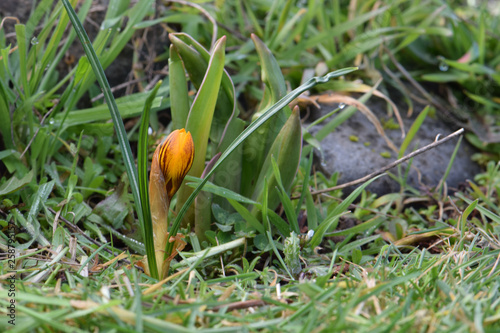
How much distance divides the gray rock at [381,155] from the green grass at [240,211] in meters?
0.10

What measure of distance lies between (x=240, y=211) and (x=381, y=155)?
103cm

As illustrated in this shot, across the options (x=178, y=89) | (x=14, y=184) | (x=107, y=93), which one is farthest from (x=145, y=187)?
(x=14, y=184)

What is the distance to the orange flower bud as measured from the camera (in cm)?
120

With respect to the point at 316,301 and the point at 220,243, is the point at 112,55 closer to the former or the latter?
the point at 220,243

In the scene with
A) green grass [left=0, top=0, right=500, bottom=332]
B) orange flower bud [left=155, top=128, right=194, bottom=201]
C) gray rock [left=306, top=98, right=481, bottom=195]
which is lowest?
gray rock [left=306, top=98, right=481, bottom=195]

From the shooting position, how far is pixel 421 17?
9.31 feet

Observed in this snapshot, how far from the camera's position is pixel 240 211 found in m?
1.39

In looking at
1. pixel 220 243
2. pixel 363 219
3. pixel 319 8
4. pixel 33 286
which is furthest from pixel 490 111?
pixel 33 286

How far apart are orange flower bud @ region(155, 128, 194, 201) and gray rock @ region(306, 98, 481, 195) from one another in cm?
82

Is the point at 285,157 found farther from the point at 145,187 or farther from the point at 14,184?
the point at 14,184

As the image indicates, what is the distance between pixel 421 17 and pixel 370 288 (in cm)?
→ 233

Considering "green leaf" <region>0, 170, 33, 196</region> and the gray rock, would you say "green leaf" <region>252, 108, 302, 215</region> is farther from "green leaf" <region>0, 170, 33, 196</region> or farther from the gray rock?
"green leaf" <region>0, 170, 33, 196</region>

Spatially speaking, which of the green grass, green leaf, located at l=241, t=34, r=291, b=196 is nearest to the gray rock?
the green grass

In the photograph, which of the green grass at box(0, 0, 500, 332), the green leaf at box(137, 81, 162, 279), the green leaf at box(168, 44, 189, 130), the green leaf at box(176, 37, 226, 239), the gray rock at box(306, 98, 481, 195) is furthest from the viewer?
the gray rock at box(306, 98, 481, 195)
